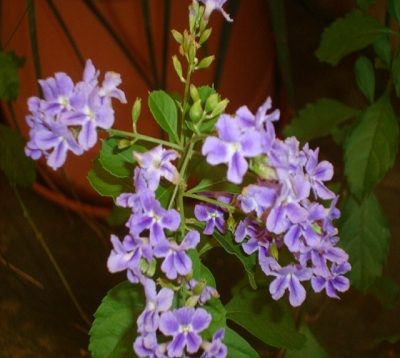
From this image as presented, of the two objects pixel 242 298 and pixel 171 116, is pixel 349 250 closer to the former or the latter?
pixel 242 298

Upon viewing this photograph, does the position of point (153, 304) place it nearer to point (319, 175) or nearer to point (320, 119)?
point (319, 175)

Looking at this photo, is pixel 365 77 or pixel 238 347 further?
pixel 365 77

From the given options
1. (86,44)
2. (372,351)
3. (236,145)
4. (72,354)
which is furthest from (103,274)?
(236,145)

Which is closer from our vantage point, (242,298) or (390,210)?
(242,298)

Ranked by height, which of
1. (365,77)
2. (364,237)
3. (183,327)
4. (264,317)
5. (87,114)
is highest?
(87,114)

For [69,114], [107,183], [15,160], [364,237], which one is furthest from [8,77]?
[364,237]

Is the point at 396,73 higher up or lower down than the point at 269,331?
higher up
